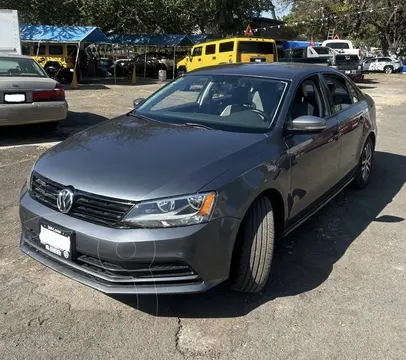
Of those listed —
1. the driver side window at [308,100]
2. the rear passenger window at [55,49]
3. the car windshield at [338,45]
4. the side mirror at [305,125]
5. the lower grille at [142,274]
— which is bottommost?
the rear passenger window at [55,49]

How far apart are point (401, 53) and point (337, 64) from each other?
26229 millimetres

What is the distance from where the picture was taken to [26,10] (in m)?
27.1

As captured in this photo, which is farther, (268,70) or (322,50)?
(322,50)

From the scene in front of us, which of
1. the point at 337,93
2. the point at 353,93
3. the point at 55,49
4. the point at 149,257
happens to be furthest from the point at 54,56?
the point at 149,257

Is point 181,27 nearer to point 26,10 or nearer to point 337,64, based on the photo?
point 26,10

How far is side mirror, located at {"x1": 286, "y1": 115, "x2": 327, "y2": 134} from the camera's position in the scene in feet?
11.2

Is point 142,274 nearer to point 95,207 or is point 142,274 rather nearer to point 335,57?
point 95,207

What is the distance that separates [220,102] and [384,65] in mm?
37241

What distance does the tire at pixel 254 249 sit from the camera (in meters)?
2.86

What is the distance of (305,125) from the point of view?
341 cm

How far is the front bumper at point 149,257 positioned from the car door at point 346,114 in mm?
2276

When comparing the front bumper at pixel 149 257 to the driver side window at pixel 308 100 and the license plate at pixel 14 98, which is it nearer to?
the driver side window at pixel 308 100

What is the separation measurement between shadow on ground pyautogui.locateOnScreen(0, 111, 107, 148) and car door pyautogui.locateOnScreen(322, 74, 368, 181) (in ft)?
16.9

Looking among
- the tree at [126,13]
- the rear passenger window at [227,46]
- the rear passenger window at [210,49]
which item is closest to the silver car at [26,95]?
the rear passenger window at [227,46]
